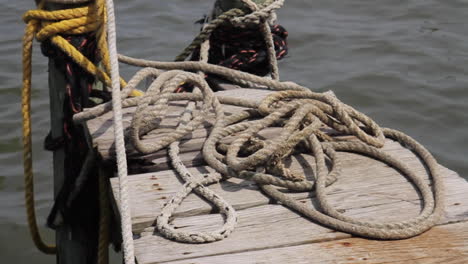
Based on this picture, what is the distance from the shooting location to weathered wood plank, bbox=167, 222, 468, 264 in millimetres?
2186

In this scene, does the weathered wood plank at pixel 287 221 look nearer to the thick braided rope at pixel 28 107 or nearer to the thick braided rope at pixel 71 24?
the thick braided rope at pixel 71 24

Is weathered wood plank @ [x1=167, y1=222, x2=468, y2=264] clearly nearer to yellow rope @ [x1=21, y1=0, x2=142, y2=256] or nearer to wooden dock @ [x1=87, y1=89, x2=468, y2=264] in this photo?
wooden dock @ [x1=87, y1=89, x2=468, y2=264]

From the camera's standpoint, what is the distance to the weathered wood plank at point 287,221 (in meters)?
2.23

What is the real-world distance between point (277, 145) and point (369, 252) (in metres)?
0.55

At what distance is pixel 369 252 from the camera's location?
225 cm

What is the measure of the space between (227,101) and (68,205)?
825mm

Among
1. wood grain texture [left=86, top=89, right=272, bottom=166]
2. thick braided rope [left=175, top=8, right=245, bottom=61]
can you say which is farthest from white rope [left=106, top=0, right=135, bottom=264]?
thick braided rope [left=175, top=8, right=245, bottom=61]

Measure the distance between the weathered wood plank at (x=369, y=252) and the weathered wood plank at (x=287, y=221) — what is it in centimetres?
3

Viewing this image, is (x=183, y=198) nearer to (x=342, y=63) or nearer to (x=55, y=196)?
(x=55, y=196)

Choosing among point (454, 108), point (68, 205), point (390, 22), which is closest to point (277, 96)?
point (68, 205)

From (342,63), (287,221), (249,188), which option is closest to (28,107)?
(249,188)

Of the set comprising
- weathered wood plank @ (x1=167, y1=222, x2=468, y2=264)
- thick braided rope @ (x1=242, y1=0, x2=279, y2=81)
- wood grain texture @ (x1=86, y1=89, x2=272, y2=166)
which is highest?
thick braided rope @ (x1=242, y1=0, x2=279, y2=81)

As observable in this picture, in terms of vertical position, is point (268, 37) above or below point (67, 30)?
below

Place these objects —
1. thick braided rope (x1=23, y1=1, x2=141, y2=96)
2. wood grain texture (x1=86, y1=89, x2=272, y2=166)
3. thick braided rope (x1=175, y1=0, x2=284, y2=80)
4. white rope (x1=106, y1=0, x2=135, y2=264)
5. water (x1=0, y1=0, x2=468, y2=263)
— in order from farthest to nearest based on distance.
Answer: water (x1=0, y1=0, x2=468, y2=263), thick braided rope (x1=175, y1=0, x2=284, y2=80), thick braided rope (x1=23, y1=1, x2=141, y2=96), wood grain texture (x1=86, y1=89, x2=272, y2=166), white rope (x1=106, y1=0, x2=135, y2=264)
